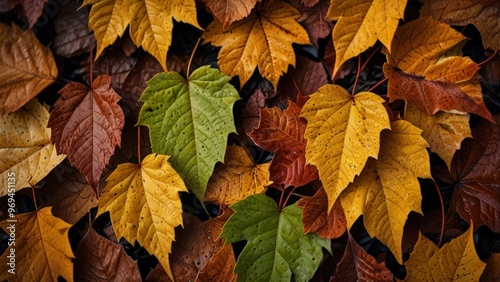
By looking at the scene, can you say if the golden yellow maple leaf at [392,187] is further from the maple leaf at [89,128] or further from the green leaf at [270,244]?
the maple leaf at [89,128]

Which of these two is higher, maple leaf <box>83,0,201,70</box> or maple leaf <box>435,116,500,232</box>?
maple leaf <box>83,0,201,70</box>

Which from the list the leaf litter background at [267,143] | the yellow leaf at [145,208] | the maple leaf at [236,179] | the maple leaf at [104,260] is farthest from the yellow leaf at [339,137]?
the maple leaf at [104,260]

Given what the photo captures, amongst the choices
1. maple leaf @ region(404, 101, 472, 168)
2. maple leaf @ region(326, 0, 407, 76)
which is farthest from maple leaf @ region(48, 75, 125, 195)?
maple leaf @ region(404, 101, 472, 168)

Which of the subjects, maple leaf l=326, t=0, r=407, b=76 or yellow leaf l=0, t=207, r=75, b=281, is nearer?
maple leaf l=326, t=0, r=407, b=76

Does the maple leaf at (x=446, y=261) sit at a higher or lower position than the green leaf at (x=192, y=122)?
lower

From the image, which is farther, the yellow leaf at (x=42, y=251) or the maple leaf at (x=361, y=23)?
the yellow leaf at (x=42, y=251)

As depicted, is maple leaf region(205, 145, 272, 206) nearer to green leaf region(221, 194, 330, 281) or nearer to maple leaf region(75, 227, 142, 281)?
green leaf region(221, 194, 330, 281)
